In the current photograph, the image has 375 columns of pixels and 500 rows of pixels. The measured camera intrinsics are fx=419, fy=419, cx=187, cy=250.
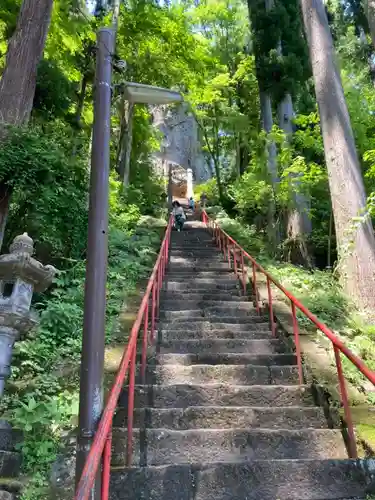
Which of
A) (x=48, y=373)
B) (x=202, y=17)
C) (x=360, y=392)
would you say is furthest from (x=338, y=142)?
(x=202, y=17)

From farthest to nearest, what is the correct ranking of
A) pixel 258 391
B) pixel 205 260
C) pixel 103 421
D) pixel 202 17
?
pixel 202 17 < pixel 205 260 < pixel 258 391 < pixel 103 421

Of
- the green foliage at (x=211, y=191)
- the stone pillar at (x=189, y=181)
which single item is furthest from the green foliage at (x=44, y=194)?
the stone pillar at (x=189, y=181)

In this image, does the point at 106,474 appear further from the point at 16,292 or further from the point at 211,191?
the point at 211,191

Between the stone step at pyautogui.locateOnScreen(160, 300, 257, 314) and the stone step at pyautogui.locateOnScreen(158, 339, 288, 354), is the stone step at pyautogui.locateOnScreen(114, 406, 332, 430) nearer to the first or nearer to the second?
the stone step at pyautogui.locateOnScreen(158, 339, 288, 354)

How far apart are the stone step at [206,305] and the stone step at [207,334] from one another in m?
1.07

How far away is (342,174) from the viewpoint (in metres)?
7.64

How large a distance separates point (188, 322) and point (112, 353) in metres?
1.52

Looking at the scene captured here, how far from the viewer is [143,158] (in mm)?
21031

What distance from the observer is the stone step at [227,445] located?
351cm

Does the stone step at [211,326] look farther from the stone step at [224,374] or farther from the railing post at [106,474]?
the railing post at [106,474]

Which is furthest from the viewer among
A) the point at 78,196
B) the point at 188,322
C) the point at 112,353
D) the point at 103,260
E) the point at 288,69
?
the point at 288,69

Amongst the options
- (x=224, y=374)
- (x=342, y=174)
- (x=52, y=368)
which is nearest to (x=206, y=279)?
(x=342, y=174)

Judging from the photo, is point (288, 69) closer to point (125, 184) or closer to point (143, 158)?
point (125, 184)

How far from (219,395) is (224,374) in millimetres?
448
